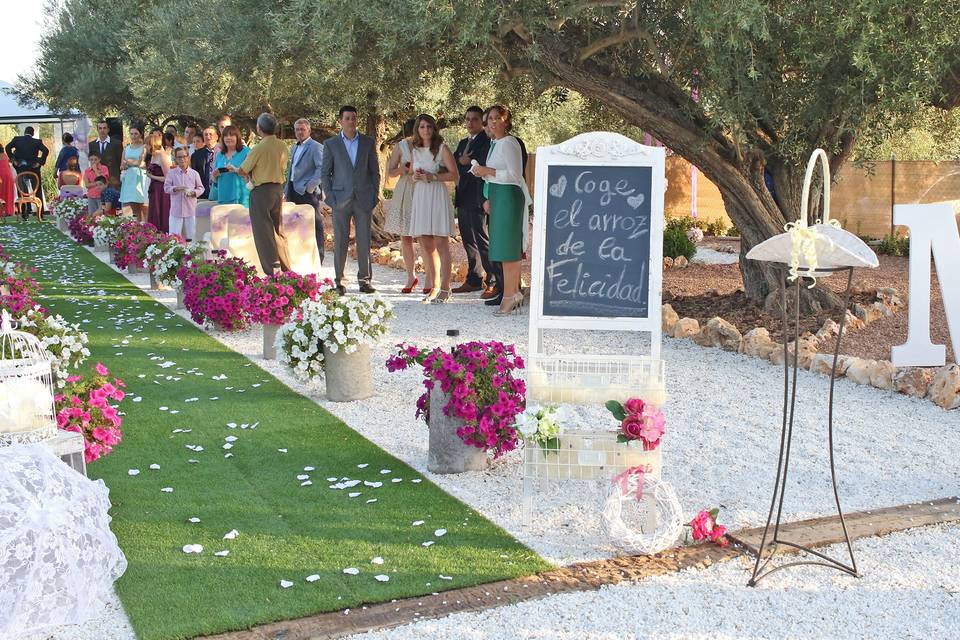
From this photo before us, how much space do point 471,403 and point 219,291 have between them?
4.90m

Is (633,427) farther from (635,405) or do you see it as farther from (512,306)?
(512,306)

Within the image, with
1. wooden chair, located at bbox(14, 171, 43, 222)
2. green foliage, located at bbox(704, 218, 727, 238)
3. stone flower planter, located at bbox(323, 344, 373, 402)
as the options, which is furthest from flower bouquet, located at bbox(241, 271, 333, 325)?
wooden chair, located at bbox(14, 171, 43, 222)

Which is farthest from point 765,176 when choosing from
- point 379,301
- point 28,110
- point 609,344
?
point 28,110

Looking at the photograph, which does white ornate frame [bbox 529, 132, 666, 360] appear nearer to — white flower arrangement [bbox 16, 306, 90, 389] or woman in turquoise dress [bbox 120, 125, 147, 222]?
white flower arrangement [bbox 16, 306, 90, 389]

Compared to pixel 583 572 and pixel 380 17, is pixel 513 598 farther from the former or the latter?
pixel 380 17

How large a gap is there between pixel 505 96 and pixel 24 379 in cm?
896

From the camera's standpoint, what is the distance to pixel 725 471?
18.7ft

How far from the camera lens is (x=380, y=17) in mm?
8695

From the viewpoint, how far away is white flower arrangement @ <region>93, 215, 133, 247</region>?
15872 millimetres

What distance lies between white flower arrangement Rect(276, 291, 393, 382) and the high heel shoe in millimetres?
3344

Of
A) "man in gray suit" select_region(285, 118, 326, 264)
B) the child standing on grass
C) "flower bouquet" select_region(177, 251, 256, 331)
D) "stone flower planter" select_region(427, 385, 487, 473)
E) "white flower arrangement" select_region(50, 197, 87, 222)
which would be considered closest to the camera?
"stone flower planter" select_region(427, 385, 487, 473)

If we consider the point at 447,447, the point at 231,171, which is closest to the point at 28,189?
the point at 231,171

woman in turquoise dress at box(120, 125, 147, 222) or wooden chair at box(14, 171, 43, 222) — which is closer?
woman in turquoise dress at box(120, 125, 147, 222)

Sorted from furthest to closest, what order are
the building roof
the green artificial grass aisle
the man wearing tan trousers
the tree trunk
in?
1. the building roof
2. the tree trunk
3. the man wearing tan trousers
4. the green artificial grass aisle
